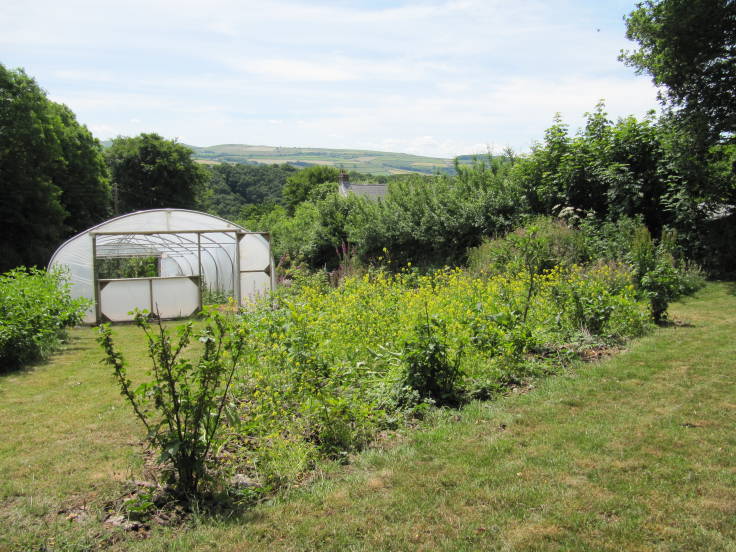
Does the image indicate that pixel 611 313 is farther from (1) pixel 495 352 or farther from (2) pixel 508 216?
(2) pixel 508 216

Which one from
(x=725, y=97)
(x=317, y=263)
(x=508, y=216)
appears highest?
(x=725, y=97)

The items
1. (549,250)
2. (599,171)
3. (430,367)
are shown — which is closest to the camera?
(430,367)

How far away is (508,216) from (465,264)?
73.0 inches

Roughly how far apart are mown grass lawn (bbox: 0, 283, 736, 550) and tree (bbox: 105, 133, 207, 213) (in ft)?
131

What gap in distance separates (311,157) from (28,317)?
12458cm

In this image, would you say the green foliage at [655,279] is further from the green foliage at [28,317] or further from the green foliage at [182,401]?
the green foliage at [28,317]

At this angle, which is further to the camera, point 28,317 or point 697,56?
point 697,56

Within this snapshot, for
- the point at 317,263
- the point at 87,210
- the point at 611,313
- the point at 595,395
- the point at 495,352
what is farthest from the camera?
the point at 87,210

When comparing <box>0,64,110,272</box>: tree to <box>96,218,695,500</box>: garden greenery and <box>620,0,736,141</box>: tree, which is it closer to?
<box>96,218,695,500</box>: garden greenery

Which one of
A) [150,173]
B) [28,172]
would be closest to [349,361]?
[28,172]

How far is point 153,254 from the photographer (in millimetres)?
16297

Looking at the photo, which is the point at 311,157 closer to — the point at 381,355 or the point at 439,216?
the point at 439,216

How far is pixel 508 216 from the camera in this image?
15180 mm

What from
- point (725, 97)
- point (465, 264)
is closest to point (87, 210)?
point (465, 264)
